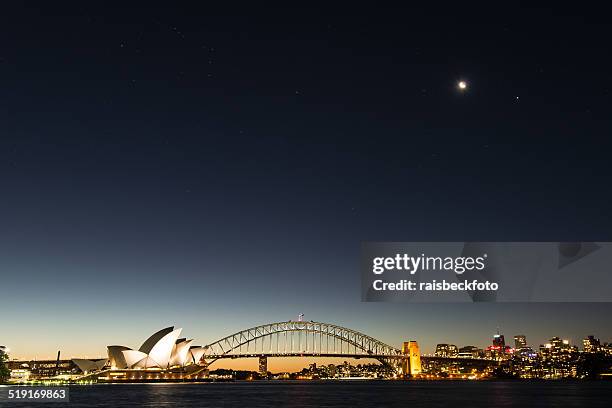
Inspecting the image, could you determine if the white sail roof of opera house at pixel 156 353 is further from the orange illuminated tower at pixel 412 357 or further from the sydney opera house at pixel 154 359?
the orange illuminated tower at pixel 412 357

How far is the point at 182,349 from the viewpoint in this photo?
16012 cm

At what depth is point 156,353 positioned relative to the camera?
151m

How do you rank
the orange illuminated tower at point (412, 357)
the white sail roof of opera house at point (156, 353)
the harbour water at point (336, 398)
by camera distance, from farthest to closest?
the orange illuminated tower at point (412, 357) → the white sail roof of opera house at point (156, 353) → the harbour water at point (336, 398)

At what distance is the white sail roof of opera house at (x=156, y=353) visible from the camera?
5773 inches

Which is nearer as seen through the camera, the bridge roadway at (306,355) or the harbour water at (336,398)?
the harbour water at (336,398)

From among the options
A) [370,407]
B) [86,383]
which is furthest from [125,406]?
[86,383]

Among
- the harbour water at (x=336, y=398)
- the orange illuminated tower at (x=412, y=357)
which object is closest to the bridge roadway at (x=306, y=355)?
the orange illuminated tower at (x=412, y=357)

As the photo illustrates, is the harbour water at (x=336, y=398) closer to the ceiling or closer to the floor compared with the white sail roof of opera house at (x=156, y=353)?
closer to the floor

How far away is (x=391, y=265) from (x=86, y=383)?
14805 cm

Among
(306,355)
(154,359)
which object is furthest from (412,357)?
(154,359)

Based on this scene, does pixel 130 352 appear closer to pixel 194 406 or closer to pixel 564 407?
pixel 194 406

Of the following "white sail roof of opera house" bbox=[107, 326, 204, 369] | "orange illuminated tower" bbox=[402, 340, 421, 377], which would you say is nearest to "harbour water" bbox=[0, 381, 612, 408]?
"white sail roof of opera house" bbox=[107, 326, 204, 369]

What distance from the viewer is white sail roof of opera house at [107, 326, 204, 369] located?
147 meters

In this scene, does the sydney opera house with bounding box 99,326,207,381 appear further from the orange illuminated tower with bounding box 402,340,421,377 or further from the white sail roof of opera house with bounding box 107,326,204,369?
the orange illuminated tower with bounding box 402,340,421,377
